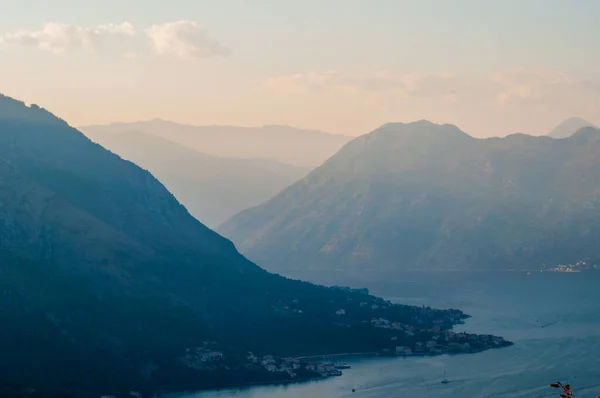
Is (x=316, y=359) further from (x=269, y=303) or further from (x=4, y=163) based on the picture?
(x=4, y=163)

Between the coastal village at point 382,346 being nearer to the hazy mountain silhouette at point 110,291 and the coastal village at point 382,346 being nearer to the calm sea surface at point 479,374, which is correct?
the hazy mountain silhouette at point 110,291

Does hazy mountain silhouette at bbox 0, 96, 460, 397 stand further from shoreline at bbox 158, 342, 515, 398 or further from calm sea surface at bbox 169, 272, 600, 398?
calm sea surface at bbox 169, 272, 600, 398

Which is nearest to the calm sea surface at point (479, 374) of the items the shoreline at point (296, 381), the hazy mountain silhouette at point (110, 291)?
the shoreline at point (296, 381)

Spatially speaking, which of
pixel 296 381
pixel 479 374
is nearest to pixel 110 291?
pixel 296 381

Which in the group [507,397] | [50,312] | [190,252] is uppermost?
[190,252]

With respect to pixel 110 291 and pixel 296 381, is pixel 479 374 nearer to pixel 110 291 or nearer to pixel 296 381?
pixel 296 381

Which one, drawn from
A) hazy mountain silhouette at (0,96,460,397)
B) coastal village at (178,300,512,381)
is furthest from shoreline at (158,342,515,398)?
hazy mountain silhouette at (0,96,460,397)

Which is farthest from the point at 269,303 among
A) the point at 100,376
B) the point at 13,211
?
the point at 100,376

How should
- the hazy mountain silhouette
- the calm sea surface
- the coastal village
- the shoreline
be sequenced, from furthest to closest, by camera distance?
the coastal village, the shoreline, the hazy mountain silhouette, the calm sea surface
